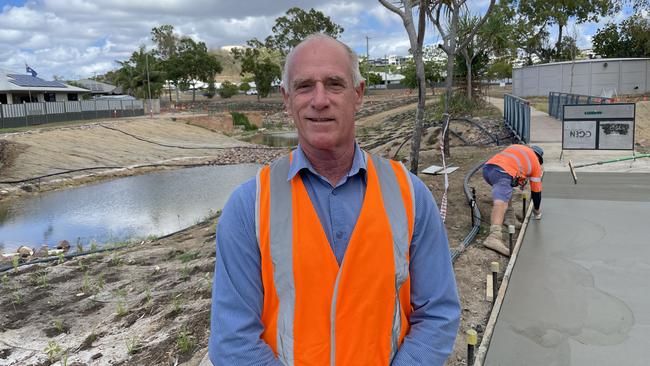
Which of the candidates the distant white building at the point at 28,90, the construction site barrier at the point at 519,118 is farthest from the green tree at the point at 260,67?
the construction site barrier at the point at 519,118

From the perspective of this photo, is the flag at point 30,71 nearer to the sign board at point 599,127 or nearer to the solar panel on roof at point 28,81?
the solar panel on roof at point 28,81

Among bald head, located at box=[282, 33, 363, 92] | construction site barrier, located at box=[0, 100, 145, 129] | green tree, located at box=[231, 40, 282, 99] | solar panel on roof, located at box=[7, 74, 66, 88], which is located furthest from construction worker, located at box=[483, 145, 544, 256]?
green tree, located at box=[231, 40, 282, 99]

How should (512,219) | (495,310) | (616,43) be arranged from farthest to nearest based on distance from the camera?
(616,43)
(512,219)
(495,310)

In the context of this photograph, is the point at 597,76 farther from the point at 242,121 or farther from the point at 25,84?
the point at 25,84

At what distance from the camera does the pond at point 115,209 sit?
10578 millimetres

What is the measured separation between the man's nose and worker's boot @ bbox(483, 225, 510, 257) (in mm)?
4391

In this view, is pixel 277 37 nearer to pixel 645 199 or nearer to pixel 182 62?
pixel 182 62

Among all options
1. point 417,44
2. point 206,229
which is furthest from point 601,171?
Answer: point 206,229

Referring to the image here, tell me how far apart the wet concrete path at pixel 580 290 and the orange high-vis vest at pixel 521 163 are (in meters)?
0.63

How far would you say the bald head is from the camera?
1.61 metres

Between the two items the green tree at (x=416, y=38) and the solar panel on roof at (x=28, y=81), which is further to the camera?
the solar panel on roof at (x=28, y=81)

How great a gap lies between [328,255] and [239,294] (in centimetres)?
33

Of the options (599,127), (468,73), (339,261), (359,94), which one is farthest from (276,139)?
(339,261)

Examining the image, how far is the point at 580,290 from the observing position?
4383 millimetres
